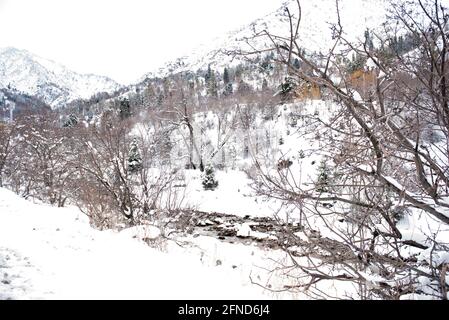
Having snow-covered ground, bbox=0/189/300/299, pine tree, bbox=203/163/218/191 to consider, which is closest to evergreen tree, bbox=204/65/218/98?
pine tree, bbox=203/163/218/191

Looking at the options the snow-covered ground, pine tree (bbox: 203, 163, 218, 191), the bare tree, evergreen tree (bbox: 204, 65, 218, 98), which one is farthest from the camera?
evergreen tree (bbox: 204, 65, 218, 98)

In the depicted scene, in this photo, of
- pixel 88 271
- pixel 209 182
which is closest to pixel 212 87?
pixel 209 182

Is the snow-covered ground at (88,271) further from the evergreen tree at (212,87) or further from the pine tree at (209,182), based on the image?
the evergreen tree at (212,87)

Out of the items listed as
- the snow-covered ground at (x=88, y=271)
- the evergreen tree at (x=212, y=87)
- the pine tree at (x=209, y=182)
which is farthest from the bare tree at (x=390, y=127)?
the evergreen tree at (x=212, y=87)

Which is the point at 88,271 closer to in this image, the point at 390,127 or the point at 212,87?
the point at 390,127

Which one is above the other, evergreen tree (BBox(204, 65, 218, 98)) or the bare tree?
evergreen tree (BBox(204, 65, 218, 98))

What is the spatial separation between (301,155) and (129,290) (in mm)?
1995

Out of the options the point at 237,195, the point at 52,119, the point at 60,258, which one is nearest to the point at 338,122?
the point at 60,258

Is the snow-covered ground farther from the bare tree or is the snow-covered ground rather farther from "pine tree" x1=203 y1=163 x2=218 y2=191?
"pine tree" x1=203 y1=163 x2=218 y2=191

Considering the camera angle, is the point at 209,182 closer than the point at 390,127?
No

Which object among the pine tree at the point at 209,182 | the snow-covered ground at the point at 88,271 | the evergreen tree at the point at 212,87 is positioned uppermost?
the evergreen tree at the point at 212,87

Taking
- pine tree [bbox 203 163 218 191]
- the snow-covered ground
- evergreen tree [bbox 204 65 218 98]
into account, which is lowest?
the snow-covered ground
